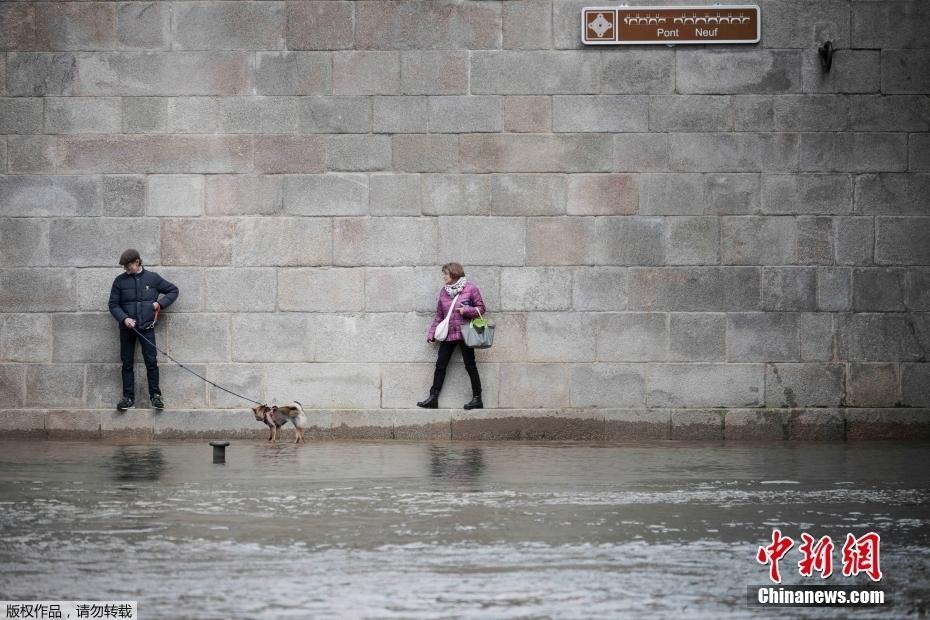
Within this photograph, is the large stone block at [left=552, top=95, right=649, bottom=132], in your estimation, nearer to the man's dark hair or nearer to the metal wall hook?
the metal wall hook

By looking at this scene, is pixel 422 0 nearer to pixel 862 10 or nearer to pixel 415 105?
pixel 415 105

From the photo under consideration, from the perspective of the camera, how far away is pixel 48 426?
1559 centimetres

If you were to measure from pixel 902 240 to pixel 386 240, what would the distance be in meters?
5.84

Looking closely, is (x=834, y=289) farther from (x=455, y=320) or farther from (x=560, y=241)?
(x=455, y=320)

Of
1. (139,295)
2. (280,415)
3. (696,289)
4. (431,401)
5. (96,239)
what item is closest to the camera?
(280,415)

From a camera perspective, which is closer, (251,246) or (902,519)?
(902,519)

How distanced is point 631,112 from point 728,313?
253cm

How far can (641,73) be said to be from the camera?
1565 cm

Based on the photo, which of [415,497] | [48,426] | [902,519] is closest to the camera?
[902,519]

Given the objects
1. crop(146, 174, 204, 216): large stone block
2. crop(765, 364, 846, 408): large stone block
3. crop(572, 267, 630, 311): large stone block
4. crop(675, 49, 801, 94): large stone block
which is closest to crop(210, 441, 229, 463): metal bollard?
crop(146, 174, 204, 216): large stone block

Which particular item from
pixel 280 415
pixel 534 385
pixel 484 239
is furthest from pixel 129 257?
pixel 534 385

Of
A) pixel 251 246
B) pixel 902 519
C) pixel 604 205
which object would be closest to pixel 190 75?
pixel 251 246

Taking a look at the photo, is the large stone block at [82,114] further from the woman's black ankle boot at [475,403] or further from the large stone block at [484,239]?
the woman's black ankle boot at [475,403]

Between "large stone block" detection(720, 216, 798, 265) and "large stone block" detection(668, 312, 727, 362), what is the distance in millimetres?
691
